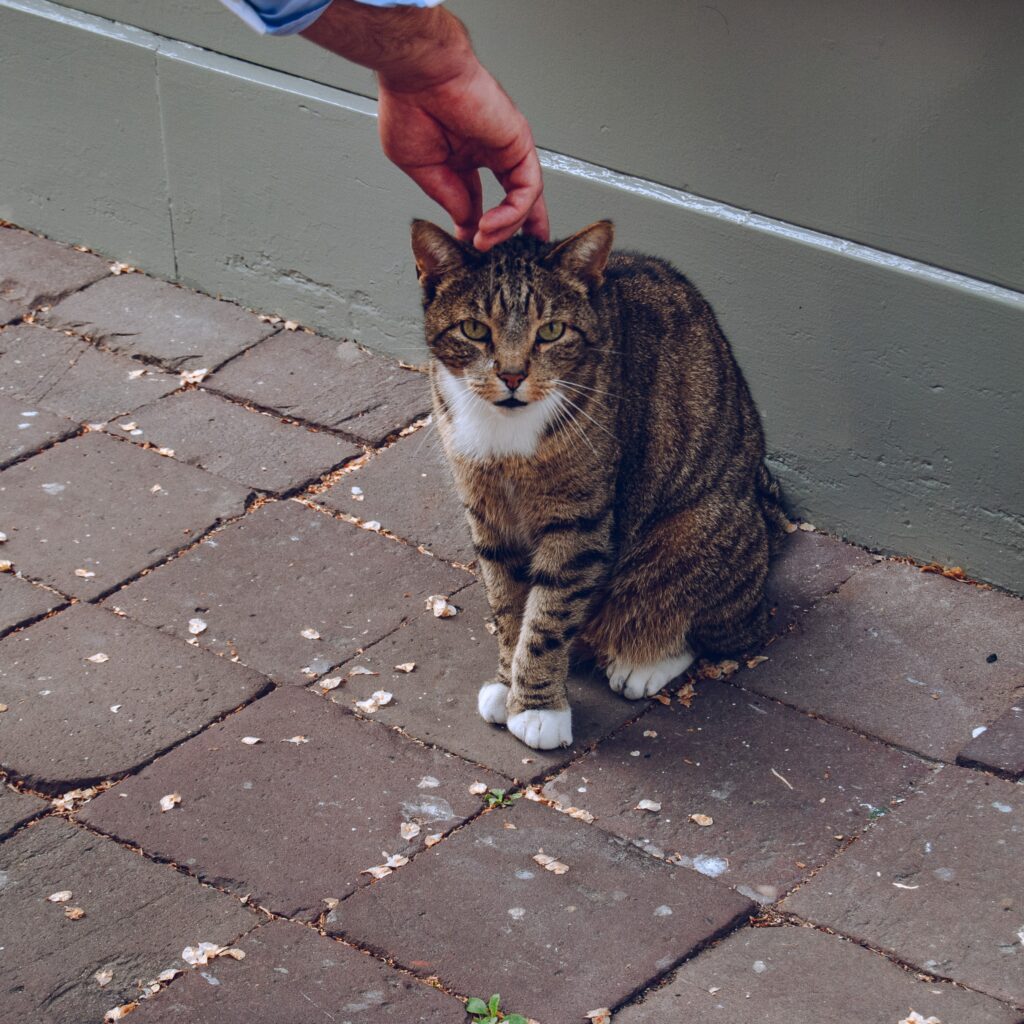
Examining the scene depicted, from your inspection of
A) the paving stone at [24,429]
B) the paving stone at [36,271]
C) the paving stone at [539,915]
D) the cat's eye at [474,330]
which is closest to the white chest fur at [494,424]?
the cat's eye at [474,330]

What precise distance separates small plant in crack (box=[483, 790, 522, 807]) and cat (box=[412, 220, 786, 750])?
0.17m

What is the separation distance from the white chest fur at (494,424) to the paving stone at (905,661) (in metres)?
0.90

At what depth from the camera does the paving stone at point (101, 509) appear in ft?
14.4

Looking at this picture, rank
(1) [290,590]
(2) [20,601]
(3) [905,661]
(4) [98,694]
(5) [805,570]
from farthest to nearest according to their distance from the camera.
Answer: (5) [805,570]
(1) [290,590]
(2) [20,601]
(3) [905,661]
(4) [98,694]

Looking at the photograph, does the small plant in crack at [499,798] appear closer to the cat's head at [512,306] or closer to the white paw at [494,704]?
the white paw at [494,704]

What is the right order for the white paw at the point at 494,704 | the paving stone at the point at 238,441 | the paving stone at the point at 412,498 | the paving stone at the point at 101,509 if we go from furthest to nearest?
the paving stone at the point at 238,441 < the paving stone at the point at 412,498 < the paving stone at the point at 101,509 < the white paw at the point at 494,704

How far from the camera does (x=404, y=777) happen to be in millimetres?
3650

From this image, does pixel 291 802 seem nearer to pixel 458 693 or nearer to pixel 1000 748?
pixel 458 693

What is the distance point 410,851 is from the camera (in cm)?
343

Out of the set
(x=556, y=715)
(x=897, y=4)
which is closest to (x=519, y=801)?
(x=556, y=715)

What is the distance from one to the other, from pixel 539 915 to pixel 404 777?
1.79 feet

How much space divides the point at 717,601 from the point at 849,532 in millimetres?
788

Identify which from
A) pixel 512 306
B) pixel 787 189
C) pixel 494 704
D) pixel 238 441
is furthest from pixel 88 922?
pixel 787 189

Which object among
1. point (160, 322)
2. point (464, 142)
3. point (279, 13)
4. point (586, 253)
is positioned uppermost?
point (279, 13)
